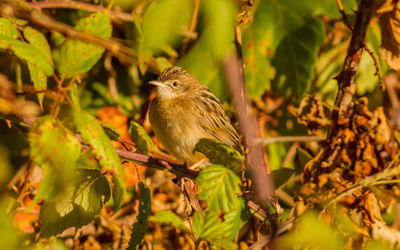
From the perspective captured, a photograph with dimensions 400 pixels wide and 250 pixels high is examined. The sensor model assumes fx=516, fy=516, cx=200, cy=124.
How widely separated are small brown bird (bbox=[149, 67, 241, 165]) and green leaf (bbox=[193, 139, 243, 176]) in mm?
1704

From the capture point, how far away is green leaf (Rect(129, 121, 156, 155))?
7.22 feet

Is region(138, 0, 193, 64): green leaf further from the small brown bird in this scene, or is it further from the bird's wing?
the bird's wing

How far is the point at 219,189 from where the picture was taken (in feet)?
6.08

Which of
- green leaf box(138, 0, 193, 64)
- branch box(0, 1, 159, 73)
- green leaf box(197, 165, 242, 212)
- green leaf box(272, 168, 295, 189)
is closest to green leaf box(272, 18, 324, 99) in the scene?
green leaf box(272, 168, 295, 189)

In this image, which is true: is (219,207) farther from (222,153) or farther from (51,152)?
(51,152)

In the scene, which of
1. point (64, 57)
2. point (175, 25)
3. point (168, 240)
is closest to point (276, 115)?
point (168, 240)

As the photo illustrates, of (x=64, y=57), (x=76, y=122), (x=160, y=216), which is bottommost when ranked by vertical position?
(x=160, y=216)

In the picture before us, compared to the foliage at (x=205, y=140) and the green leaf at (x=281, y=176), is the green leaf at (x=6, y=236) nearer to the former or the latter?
the foliage at (x=205, y=140)

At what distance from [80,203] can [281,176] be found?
0.90 meters

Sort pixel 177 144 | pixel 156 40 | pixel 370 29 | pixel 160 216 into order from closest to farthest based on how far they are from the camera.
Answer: pixel 156 40 < pixel 160 216 < pixel 177 144 < pixel 370 29

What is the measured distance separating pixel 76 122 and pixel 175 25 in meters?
0.62

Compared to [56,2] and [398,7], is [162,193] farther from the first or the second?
[398,7]

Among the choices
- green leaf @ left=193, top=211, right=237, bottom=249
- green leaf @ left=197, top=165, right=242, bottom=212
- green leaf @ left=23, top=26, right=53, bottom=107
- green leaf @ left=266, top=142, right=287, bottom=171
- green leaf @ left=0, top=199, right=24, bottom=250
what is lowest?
green leaf @ left=266, top=142, right=287, bottom=171

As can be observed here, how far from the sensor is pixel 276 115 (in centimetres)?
476
